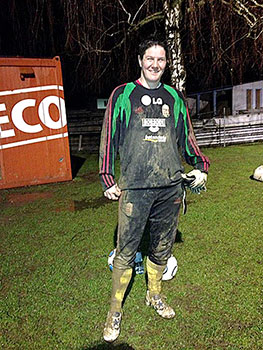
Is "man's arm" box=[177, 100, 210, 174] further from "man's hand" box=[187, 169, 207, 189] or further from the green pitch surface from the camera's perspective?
the green pitch surface

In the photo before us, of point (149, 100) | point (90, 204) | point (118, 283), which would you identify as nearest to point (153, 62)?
point (149, 100)

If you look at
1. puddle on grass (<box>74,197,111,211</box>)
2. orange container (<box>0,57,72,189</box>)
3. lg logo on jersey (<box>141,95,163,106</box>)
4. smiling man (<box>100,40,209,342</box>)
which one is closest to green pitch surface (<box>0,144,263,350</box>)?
puddle on grass (<box>74,197,111,211</box>)

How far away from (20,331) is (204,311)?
1614mm

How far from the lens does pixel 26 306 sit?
291cm

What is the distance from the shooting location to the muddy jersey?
2.18 metres

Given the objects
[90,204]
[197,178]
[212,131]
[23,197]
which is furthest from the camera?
[212,131]

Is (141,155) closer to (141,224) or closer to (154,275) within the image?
(141,224)

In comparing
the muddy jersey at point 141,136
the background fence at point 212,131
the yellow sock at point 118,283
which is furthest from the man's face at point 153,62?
the background fence at point 212,131

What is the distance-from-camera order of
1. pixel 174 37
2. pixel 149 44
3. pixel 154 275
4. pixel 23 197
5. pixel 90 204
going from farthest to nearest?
pixel 174 37
pixel 23 197
pixel 90 204
pixel 154 275
pixel 149 44

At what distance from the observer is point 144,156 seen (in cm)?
221

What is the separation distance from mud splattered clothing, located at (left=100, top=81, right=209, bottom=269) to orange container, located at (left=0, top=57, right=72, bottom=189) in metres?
5.28

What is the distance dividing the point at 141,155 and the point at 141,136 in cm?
14

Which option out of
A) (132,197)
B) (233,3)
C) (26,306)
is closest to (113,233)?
(26,306)

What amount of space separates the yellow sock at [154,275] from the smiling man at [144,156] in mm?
304
